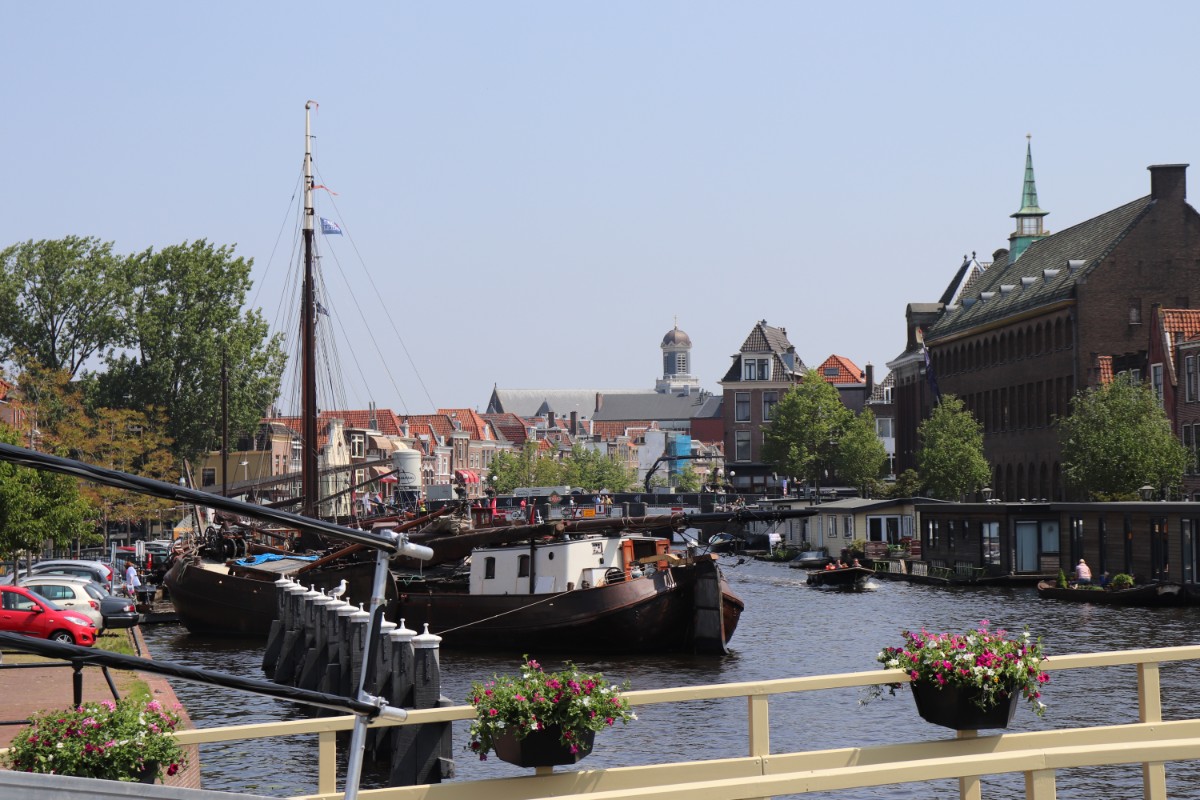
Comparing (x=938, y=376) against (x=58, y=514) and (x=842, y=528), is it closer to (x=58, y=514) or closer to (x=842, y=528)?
(x=842, y=528)

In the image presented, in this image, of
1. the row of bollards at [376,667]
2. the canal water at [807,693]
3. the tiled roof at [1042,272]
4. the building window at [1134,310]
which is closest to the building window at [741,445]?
the tiled roof at [1042,272]

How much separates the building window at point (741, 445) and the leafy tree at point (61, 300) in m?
84.5

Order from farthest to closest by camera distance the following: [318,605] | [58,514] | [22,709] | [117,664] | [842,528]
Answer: [842,528] → [58,514] → [318,605] → [22,709] → [117,664]

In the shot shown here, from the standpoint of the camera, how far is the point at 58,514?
54.5 meters

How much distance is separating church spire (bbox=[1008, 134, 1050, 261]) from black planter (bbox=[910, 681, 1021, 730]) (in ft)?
373

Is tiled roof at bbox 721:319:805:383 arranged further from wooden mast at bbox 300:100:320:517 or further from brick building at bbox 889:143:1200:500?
wooden mast at bbox 300:100:320:517

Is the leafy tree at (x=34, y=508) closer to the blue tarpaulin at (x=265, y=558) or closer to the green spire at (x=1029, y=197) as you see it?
the blue tarpaulin at (x=265, y=558)

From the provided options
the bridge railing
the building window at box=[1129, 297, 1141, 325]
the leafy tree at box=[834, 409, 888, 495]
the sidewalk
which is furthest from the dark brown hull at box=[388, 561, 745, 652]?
the leafy tree at box=[834, 409, 888, 495]

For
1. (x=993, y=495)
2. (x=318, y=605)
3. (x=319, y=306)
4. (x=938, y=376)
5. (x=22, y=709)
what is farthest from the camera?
(x=938, y=376)

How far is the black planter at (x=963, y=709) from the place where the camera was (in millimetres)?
9891

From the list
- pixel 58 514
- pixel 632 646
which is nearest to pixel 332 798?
pixel 632 646

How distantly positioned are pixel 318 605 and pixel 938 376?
93.1 metres

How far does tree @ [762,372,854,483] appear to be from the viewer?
426 feet

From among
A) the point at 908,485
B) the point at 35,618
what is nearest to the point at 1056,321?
the point at 908,485
